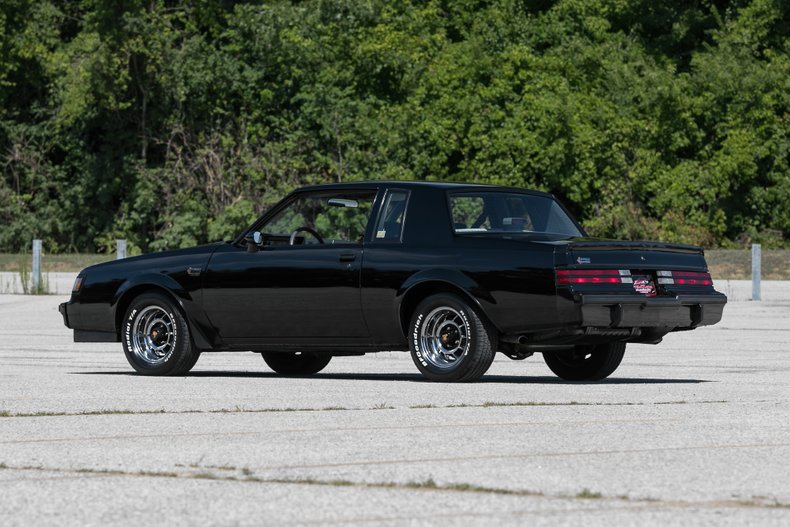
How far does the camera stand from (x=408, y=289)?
13.5 metres

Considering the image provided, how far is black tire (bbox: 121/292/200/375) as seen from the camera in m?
14.8

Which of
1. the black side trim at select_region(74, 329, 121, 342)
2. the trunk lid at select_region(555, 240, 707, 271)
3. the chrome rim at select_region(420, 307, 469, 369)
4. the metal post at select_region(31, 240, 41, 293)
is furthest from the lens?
the metal post at select_region(31, 240, 41, 293)

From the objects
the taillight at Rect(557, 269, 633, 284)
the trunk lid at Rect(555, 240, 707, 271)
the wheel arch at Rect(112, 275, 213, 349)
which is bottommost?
the wheel arch at Rect(112, 275, 213, 349)

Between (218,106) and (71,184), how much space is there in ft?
15.1

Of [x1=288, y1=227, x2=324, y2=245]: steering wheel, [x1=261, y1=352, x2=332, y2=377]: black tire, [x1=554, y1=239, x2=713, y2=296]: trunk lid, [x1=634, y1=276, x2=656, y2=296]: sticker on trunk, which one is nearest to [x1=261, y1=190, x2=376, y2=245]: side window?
[x1=288, y1=227, x2=324, y2=245]: steering wheel

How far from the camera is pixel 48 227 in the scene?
1800 inches

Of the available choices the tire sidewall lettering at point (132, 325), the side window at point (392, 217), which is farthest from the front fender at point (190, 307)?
the side window at point (392, 217)

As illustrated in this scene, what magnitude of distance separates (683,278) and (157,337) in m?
4.63

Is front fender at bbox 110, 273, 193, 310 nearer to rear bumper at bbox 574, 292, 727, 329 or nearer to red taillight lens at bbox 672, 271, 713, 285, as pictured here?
rear bumper at bbox 574, 292, 727, 329

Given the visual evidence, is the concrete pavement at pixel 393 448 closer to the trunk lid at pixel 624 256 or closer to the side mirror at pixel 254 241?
the trunk lid at pixel 624 256

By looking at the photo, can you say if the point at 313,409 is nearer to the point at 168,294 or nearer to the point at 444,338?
the point at 444,338

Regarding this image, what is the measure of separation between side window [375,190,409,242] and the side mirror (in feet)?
3.54

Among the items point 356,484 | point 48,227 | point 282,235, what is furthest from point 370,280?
point 48,227

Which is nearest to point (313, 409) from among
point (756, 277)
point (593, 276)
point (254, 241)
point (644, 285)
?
point (593, 276)
